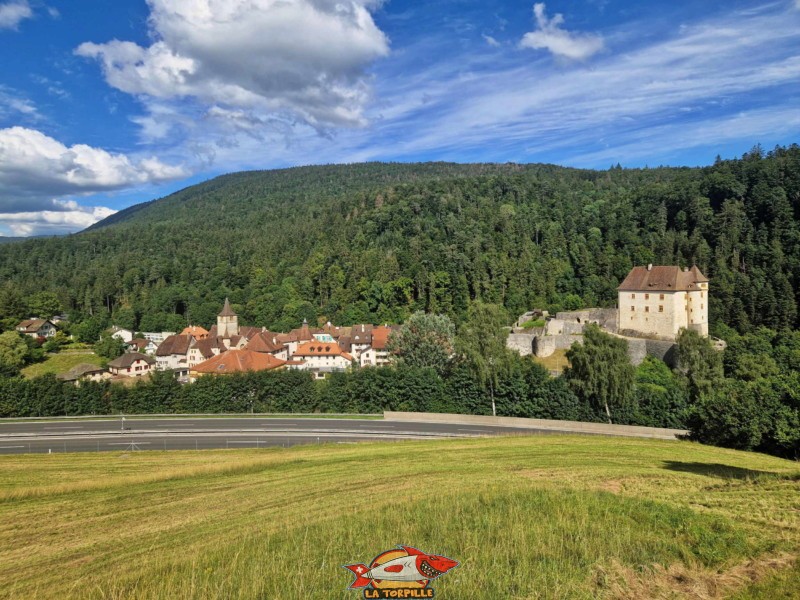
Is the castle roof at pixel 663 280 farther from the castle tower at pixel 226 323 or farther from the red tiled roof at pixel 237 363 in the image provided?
the castle tower at pixel 226 323

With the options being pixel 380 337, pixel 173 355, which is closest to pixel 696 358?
pixel 380 337

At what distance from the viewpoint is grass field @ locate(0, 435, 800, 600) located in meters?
6.64

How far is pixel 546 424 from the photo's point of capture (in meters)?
36.5

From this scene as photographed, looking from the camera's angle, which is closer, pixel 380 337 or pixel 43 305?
pixel 380 337

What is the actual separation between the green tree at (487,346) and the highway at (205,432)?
5.19m

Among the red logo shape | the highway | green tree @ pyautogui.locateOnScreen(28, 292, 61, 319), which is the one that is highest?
green tree @ pyautogui.locateOnScreen(28, 292, 61, 319)

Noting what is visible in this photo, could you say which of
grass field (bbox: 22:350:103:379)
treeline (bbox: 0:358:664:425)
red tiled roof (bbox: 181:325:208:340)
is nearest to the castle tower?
red tiled roof (bbox: 181:325:208:340)

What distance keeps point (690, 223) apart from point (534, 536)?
101913mm

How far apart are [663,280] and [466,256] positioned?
137 ft

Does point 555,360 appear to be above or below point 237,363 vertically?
below

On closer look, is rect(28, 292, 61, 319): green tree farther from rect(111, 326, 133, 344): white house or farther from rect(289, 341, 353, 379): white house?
rect(289, 341, 353, 379): white house

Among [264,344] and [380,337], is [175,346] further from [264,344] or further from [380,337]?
[380,337]

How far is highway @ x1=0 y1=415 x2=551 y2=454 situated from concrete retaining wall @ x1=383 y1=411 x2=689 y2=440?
1181mm

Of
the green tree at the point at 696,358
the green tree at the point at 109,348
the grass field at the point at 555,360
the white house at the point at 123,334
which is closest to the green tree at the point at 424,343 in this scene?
the grass field at the point at 555,360
